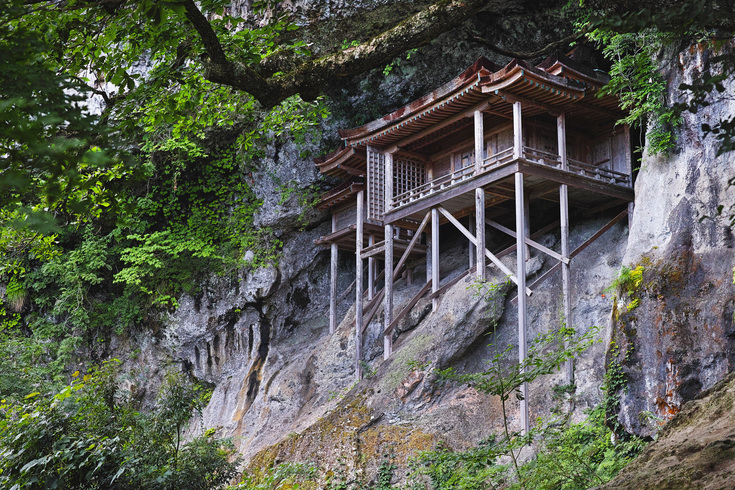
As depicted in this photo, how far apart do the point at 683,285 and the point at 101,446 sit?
7.98 meters

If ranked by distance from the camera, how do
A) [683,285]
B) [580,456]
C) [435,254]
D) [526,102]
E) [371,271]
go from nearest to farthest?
[580,456] → [683,285] → [526,102] → [435,254] → [371,271]

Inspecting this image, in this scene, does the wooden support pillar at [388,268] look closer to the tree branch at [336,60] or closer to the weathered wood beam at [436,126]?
the weathered wood beam at [436,126]

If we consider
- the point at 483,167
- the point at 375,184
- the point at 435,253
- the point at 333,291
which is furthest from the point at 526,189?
the point at 333,291

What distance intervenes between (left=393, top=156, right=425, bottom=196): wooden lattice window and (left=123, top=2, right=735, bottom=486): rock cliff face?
2.25 metres

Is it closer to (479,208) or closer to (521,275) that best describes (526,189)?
(479,208)

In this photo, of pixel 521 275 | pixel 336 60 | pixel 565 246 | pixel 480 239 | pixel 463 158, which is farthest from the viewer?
pixel 463 158

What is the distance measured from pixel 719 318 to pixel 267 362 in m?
13.7

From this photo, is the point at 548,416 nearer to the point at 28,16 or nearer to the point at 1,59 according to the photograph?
the point at 28,16

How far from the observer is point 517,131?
14656mm

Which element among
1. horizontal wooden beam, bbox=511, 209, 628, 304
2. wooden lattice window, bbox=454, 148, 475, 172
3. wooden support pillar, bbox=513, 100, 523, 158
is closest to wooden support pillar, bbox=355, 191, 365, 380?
wooden lattice window, bbox=454, 148, 475, 172

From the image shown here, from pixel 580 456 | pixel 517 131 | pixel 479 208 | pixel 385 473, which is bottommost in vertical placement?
pixel 385 473

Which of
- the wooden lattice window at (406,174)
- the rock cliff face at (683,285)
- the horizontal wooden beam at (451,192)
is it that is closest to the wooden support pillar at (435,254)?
the horizontal wooden beam at (451,192)

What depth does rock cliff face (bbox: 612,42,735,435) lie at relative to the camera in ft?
31.4

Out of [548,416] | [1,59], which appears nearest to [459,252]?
[548,416]
